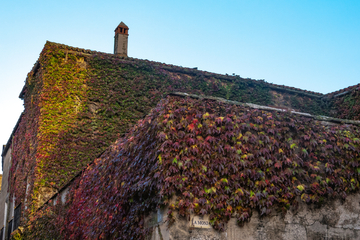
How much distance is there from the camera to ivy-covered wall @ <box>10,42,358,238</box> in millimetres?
13398

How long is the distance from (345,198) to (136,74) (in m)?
10.5

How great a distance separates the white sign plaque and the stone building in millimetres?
14

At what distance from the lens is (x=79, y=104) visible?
1420cm

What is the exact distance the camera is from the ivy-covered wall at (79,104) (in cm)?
1340

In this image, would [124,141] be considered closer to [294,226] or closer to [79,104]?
[294,226]

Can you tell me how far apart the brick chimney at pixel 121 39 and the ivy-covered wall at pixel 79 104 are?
1120 mm

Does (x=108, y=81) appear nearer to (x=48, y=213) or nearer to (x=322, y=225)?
(x=48, y=213)

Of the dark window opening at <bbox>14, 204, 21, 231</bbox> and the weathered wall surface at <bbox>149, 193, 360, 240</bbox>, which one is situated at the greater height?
the weathered wall surface at <bbox>149, 193, 360, 240</bbox>

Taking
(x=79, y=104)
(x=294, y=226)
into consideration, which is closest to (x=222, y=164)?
(x=294, y=226)

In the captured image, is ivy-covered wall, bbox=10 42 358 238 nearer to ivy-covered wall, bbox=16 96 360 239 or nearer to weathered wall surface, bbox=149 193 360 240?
ivy-covered wall, bbox=16 96 360 239

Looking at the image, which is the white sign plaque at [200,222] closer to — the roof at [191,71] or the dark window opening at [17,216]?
the roof at [191,71]

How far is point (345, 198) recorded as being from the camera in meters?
6.25

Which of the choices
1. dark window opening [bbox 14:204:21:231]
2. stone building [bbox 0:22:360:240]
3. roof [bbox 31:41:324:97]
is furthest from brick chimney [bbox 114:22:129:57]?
dark window opening [bbox 14:204:21:231]

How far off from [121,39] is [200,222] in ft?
40.6
